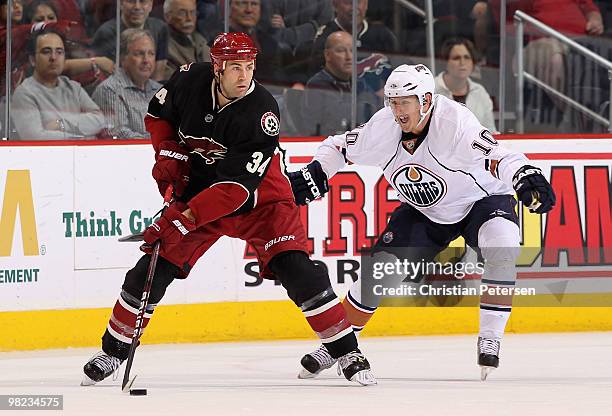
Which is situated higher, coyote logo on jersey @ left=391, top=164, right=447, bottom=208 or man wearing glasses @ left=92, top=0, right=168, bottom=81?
man wearing glasses @ left=92, top=0, right=168, bottom=81

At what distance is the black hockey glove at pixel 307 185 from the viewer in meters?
6.08

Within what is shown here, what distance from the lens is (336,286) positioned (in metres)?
7.82

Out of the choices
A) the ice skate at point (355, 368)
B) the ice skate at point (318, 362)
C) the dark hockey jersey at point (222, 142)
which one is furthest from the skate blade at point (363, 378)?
the dark hockey jersey at point (222, 142)

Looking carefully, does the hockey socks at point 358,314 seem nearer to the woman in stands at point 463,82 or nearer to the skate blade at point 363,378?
the skate blade at point 363,378

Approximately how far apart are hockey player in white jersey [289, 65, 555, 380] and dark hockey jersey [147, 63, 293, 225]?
0.50m

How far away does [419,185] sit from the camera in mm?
6105

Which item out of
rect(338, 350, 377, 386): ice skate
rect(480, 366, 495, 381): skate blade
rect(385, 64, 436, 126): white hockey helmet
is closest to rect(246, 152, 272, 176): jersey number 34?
rect(385, 64, 436, 126): white hockey helmet

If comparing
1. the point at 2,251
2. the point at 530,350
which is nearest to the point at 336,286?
the point at 530,350

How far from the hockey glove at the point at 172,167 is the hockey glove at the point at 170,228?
16cm

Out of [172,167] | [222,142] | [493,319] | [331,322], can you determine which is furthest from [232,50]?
[493,319]

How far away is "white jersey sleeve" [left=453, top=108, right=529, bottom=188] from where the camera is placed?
230 inches

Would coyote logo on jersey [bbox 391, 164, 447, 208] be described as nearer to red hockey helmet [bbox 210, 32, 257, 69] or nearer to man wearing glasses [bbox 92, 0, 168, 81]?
red hockey helmet [bbox 210, 32, 257, 69]

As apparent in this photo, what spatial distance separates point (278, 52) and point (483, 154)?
226cm

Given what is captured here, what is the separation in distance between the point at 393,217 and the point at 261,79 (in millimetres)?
1877
